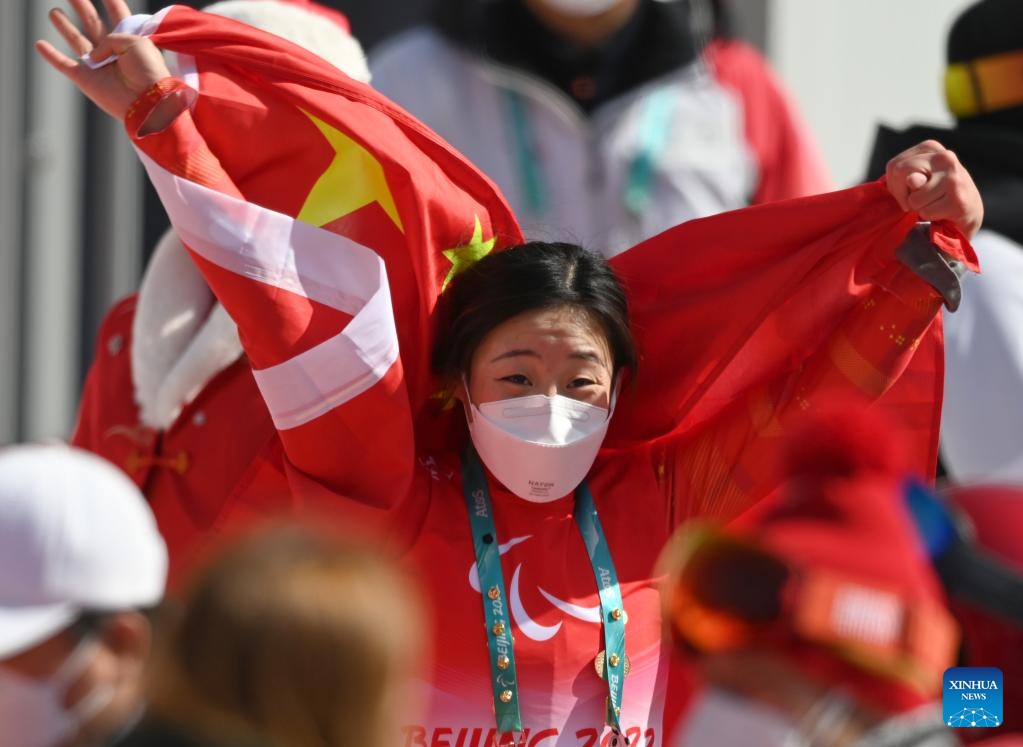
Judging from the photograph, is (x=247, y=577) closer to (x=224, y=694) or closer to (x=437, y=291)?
(x=224, y=694)

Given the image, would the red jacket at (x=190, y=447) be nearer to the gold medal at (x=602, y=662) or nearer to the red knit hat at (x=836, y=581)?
the gold medal at (x=602, y=662)

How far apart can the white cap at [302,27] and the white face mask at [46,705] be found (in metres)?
1.69

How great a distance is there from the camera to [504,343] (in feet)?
8.99

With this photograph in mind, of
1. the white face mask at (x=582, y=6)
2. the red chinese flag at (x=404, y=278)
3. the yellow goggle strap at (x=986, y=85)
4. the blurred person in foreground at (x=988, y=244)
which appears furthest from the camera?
the white face mask at (x=582, y=6)

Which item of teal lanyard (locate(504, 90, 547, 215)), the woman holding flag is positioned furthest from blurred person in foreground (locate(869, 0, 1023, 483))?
teal lanyard (locate(504, 90, 547, 215))

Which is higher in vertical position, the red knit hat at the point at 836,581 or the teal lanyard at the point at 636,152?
the red knit hat at the point at 836,581

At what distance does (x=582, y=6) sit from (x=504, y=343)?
6.69ft

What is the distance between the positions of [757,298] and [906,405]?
0.30m

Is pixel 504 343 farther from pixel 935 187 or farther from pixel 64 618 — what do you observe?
pixel 64 618

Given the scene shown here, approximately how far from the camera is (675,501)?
2.82 metres

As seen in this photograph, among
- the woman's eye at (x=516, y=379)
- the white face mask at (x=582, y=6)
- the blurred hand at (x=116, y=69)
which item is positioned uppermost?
the blurred hand at (x=116, y=69)

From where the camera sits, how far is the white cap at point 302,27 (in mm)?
3281

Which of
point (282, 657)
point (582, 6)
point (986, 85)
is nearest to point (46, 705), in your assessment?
point (282, 657)

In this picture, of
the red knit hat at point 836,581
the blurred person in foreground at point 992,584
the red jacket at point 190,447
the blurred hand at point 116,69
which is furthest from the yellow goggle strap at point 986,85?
the red knit hat at point 836,581
